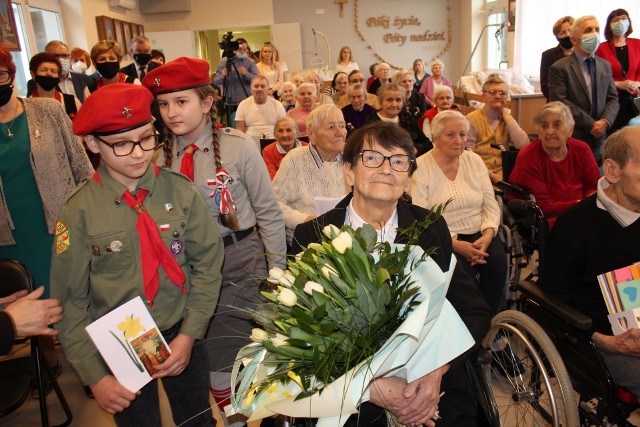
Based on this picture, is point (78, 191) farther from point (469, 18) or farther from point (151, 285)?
point (469, 18)

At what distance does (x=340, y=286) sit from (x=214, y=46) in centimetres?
1525

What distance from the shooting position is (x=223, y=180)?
1.79 m

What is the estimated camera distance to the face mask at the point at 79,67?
18.5 ft

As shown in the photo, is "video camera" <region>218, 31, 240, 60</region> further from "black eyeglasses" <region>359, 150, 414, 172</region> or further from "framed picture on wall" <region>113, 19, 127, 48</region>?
"black eyeglasses" <region>359, 150, 414, 172</region>

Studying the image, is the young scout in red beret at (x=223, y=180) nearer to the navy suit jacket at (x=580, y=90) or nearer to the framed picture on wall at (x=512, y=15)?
the navy suit jacket at (x=580, y=90)

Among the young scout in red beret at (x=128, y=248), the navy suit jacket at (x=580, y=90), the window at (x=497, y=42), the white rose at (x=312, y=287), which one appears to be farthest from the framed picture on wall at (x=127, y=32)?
the white rose at (x=312, y=287)

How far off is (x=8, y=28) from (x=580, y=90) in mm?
6308

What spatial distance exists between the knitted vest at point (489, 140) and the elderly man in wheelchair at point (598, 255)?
6.54 ft

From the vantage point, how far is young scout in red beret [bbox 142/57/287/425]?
5.69 ft

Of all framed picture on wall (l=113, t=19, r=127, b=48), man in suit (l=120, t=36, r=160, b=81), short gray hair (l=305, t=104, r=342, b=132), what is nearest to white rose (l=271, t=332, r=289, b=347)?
short gray hair (l=305, t=104, r=342, b=132)

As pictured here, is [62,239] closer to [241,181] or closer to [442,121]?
[241,181]

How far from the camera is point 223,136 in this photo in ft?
6.12

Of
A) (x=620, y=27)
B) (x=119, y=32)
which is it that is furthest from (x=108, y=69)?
(x=119, y=32)

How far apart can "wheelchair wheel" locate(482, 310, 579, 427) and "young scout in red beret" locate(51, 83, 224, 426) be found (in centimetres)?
101
